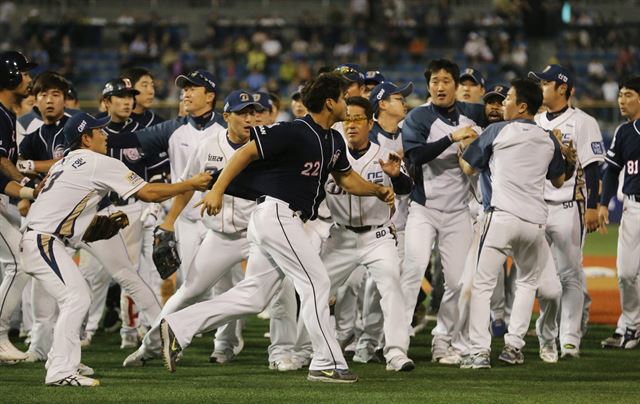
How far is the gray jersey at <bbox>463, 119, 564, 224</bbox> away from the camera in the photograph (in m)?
8.32

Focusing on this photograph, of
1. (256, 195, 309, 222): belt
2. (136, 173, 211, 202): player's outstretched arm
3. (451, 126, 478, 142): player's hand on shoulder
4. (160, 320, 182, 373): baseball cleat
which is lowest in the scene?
(160, 320, 182, 373): baseball cleat

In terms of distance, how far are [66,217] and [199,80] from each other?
220 centimetres

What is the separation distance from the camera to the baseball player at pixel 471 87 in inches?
406

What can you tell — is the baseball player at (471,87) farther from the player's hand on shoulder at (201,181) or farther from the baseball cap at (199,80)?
the player's hand on shoulder at (201,181)

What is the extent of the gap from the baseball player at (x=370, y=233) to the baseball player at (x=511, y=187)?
59 centimetres

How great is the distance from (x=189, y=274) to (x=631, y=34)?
2322 cm

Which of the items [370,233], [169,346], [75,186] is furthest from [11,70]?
[370,233]

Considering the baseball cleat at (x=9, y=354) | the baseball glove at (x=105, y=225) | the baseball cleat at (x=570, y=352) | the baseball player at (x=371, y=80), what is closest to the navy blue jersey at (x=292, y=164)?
the baseball glove at (x=105, y=225)

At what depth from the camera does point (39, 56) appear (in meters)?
26.8

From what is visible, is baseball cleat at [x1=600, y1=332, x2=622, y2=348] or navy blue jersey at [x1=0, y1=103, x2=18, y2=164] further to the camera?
baseball cleat at [x1=600, y1=332, x2=622, y2=348]

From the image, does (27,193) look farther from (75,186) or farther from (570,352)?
(570,352)

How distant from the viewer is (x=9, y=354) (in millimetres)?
8703

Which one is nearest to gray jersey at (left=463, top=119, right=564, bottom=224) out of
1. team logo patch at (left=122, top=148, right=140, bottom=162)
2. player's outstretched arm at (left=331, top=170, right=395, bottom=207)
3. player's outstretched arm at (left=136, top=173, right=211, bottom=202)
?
player's outstretched arm at (left=331, top=170, right=395, bottom=207)

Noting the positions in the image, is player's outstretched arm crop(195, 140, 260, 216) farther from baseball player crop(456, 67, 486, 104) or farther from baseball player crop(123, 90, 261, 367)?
baseball player crop(456, 67, 486, 104)
